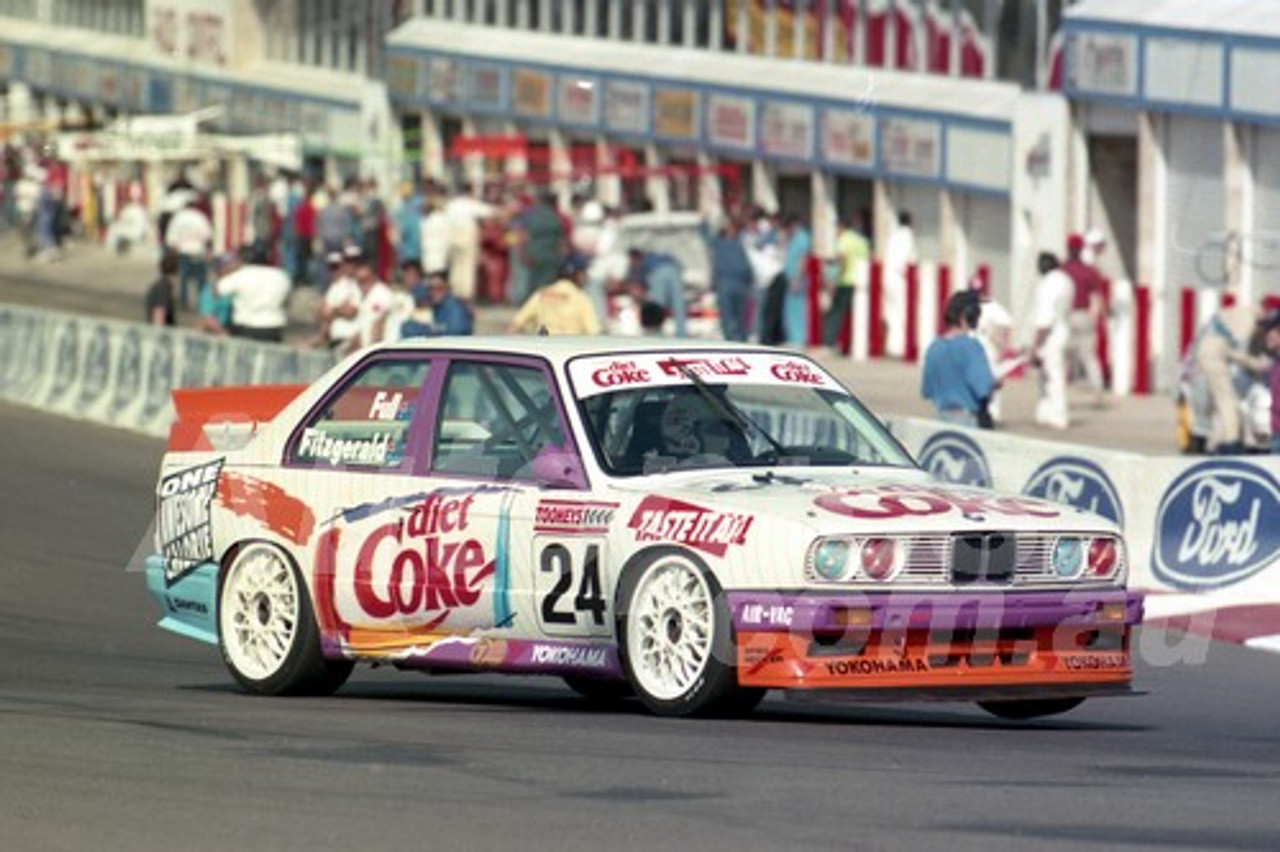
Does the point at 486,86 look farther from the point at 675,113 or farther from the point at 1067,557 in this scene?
the point at 1067,557

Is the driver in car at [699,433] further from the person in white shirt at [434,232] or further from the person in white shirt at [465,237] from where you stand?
the person in white shirt at [465,237]

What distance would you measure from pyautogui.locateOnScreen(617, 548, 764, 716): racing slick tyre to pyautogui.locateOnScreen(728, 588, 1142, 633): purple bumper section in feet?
0.38

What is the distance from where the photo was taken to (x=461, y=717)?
1339 centimetres

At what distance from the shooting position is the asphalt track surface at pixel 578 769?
10023mm

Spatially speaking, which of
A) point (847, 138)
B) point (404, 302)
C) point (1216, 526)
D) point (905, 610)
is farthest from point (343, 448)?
point (847, 138)

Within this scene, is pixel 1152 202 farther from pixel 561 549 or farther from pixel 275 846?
pixel 275 846

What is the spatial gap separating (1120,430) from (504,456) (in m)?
19.7

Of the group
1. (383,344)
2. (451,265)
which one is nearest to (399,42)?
(451,265)

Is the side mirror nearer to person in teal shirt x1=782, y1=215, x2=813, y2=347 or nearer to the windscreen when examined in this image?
the windscreen

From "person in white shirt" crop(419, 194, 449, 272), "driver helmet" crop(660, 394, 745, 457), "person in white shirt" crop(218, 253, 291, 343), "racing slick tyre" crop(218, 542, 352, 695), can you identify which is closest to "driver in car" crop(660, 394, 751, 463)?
"driver helmet" crop(660, 394, 745, 457)

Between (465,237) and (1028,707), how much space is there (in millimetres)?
36366

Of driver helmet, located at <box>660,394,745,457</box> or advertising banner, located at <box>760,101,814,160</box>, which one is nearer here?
driver helmet, located at <box>660,394,745,457</box>

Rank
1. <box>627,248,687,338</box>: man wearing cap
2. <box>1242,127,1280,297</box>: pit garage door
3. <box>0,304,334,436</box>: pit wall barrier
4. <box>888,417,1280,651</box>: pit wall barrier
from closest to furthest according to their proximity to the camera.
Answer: <box>888,417,1280,651</box>: pit wall barrier → <box>0,304,334,436</box>: pit wall barrier → <box>1242,127,1280,297</box>: pit garage door → <box>627,248,687,338</box>: man wearing cap

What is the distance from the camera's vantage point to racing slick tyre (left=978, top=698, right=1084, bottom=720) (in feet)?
44.5
